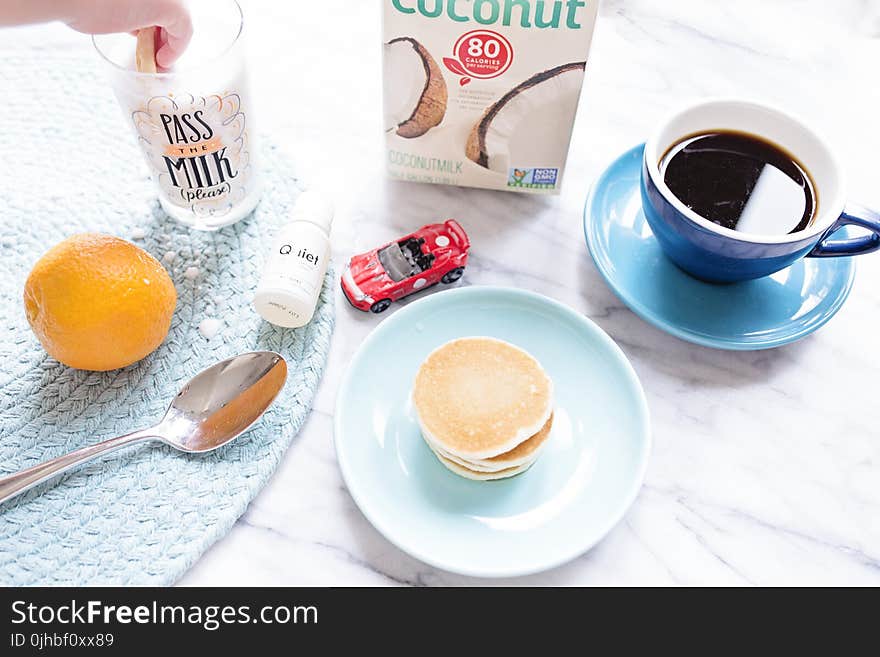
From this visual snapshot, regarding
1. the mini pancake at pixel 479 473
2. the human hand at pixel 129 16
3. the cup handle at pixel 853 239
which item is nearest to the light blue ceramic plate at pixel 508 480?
the mini pancake at pixel 479 473

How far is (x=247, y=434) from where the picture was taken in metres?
0.79

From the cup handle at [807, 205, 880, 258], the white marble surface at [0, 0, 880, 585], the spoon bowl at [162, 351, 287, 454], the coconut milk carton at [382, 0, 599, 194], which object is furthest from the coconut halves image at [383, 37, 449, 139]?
the cup handle at [807, 205, 880, 258]

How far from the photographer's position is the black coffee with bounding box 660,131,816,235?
81cm

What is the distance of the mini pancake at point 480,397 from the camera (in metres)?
0.71

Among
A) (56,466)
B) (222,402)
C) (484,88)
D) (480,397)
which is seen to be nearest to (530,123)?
(484,88)

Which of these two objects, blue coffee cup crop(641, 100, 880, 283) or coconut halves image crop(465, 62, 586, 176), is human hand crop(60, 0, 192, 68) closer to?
coconut halves image crop(465, 62, 586, 176)

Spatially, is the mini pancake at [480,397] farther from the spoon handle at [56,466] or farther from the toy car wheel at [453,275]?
the spoon handle at [56,466]

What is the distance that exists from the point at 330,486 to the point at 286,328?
184mm

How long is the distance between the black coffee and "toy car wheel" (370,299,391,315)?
12.8 inches

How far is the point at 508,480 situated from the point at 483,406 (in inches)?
3.4

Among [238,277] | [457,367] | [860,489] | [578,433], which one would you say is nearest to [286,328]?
[238,277]

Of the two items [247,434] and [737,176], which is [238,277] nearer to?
[247,434]

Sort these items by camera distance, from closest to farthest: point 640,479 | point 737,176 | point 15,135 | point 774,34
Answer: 1. point 640,479
2. point 737,176
3. point 15,135
4. point 774,34

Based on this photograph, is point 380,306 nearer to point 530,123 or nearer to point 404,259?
point 404,259
